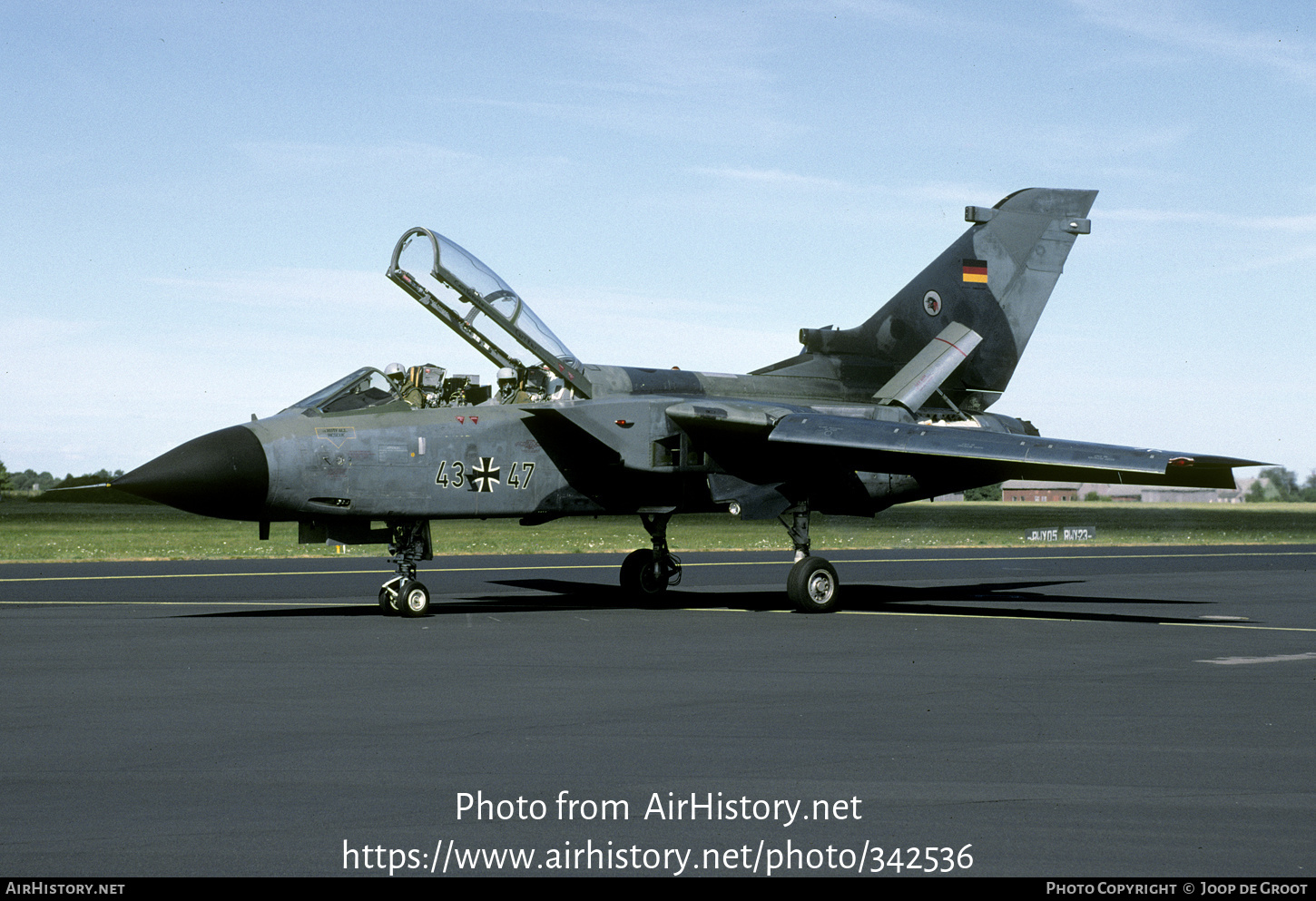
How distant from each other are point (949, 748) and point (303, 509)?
9.77 metres

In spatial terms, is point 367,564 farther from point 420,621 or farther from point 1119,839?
point 1119,839

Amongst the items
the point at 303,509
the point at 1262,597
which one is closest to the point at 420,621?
the point at 303,509

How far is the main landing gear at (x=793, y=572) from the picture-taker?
17625 mm

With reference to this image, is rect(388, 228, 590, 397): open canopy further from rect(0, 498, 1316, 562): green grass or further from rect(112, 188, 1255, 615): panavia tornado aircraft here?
rect(0, 498, 1316, 562): green grass

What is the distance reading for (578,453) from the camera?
57.9ft

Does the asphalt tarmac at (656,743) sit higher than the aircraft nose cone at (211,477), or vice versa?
the aircraft nose cone at (211,477)

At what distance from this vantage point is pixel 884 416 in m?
20.3

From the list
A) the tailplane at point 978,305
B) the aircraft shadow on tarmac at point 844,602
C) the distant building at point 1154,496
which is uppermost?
the tailplane at point 978,305

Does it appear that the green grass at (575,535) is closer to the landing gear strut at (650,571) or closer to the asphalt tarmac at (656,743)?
the landing gear strut at (650,571)

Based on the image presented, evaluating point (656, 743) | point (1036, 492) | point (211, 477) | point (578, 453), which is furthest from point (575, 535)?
point (1036, 492)

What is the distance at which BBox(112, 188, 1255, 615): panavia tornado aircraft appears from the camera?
610 inches

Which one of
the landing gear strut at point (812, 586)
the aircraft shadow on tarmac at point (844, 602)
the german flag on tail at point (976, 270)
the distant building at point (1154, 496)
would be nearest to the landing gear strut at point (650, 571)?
the aircraft shadow on tarmac at point (844, 602)

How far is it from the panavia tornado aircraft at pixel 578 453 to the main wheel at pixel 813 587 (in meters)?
0.03

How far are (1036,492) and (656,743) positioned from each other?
137813 millimetres
